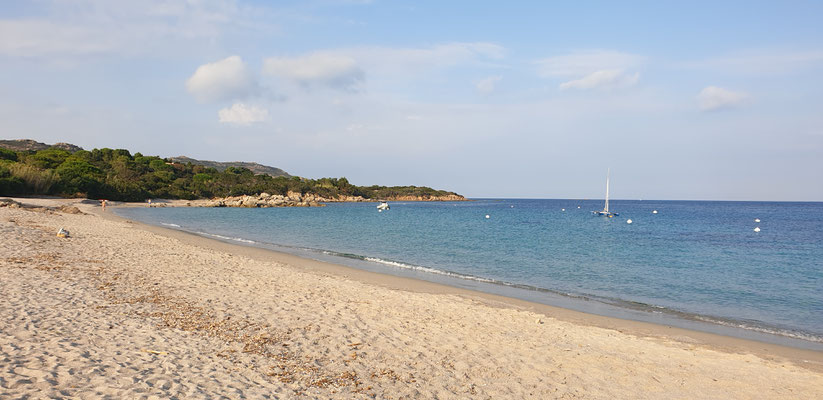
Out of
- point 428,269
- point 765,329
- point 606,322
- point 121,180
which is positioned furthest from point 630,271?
point 121,180

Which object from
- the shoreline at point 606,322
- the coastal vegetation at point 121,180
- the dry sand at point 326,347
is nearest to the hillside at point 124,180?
the coastal vegetation at point 121,180

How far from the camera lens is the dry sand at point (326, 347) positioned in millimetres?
5957

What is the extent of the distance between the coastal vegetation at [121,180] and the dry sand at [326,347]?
60.7 meters

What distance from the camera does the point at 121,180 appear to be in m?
85.4

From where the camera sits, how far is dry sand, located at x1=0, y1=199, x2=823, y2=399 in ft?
19.5

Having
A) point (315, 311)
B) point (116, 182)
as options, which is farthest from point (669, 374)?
point (116, 182)

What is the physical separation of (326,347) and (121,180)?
94.3 m

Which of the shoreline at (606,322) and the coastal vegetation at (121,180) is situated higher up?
the coastal vegetation at (121,180)

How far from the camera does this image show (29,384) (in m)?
5.05

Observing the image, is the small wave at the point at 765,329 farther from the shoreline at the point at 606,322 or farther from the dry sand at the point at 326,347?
the dry sand at the point at 326,347

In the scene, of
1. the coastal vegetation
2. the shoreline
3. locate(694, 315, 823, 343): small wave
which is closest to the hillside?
the coastal vegetation

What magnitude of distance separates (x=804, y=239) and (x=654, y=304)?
120 feet

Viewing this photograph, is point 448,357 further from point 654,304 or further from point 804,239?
point 804,239

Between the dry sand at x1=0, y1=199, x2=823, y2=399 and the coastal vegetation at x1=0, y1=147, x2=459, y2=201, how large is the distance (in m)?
60.7
